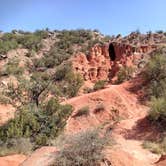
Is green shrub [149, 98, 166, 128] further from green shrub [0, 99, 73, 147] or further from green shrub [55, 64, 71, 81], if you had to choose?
green shrub [55, 64, 71, 81]

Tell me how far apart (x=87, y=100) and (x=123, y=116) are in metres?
2.82

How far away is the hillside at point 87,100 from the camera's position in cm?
1441

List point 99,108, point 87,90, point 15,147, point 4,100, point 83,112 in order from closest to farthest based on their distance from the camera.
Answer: point 15,147 → point 83,112 → point 99,108 → point 4,100 → point 87,90

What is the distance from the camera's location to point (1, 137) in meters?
18.4

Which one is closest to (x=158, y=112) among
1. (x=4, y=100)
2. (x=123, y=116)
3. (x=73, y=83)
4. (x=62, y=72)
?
(x=123, y=116)

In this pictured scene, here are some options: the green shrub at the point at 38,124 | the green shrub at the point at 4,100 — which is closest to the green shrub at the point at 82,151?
the green shrub at the point at 38,124

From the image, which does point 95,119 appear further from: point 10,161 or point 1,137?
point 10,161

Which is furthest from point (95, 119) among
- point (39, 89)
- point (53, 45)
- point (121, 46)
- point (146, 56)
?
point (53, 45)

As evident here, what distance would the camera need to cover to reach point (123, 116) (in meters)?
23.6

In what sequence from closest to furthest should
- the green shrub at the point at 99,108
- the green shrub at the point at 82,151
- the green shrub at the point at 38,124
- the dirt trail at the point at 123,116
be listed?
the green shrub at the point at 82,151 < the green shrub at the point at 38,124 < the dirt trail at the point at 123,116 < the green shrub at the point at 99,108

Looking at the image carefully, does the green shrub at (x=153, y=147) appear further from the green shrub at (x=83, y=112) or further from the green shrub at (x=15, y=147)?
the green shrub at (x=83, y=112)

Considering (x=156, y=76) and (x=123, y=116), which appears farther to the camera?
(x=156, y=76)

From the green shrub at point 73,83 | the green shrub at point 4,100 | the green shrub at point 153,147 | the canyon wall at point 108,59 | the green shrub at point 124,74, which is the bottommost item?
the green shrub at point 153,147

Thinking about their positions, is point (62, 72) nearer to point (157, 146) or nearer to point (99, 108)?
point (99, 108)
